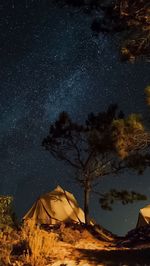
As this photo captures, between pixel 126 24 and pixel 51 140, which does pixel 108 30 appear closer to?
pixel 126 24

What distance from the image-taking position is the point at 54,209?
20234mm

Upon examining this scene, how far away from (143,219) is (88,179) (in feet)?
15.2

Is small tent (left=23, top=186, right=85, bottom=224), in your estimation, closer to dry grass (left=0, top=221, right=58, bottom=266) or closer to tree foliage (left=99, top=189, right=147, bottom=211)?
tree foliage (left=99, top=189, right=147, bottom=211)

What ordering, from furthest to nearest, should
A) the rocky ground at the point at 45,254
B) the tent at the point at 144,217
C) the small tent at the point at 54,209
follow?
the tent at the point at 144,217
the small tent at the point at 54,209
the rocky ground at the point at 45,254

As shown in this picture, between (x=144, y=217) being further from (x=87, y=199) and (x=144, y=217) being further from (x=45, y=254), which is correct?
(x=45, y=254)

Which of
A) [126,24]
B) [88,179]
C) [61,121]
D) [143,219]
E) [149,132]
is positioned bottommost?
[143,219]

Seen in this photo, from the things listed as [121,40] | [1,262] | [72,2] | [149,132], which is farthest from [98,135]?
[1,262]

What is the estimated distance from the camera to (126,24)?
1104cm

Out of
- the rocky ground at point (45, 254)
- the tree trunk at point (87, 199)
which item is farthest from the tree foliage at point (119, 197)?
the rocky ground at point (45, 254)

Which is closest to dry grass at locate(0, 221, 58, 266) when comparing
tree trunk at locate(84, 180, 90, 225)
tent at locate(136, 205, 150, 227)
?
tree trunk at locate(84, 180, 90, 225)

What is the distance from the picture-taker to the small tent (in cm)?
1984

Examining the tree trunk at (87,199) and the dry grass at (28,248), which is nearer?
Answer: the dry grass at (28,248)

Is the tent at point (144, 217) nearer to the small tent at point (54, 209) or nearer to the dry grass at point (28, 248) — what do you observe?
the small tent at point (54, 209)

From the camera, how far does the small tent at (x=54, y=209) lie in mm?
19844
